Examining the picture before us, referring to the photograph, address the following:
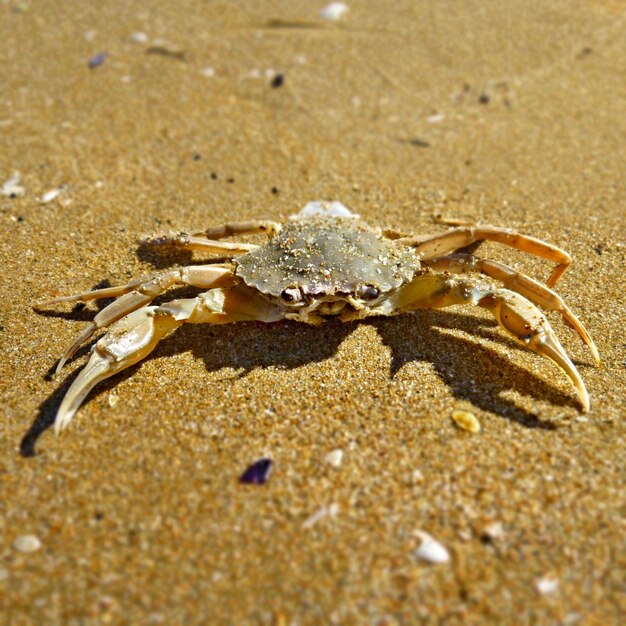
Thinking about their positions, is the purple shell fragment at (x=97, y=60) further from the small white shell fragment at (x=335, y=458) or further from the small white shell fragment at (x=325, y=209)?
the small white shell fragment at (x=335, y=458)

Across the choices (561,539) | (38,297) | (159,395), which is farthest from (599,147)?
(38,297)

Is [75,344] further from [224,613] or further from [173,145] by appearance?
[173,145]

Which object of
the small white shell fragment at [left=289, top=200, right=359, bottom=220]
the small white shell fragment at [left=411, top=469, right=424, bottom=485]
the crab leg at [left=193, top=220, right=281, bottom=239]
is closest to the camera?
the small white shell fragment at [left=411, top=469, right=424, bottom=485]

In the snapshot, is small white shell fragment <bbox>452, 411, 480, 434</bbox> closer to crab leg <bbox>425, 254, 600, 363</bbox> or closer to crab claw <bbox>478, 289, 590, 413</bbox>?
crab claw <bbox>478, 289, 590, 413</bbox>

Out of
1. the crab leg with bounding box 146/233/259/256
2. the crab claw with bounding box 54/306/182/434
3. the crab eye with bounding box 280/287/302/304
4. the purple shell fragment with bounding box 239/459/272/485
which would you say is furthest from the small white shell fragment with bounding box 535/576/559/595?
the crab leg with bounding box 146/233/259/256

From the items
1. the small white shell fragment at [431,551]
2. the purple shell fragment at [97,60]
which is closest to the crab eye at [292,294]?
the small white shell fragment at [431,551]
